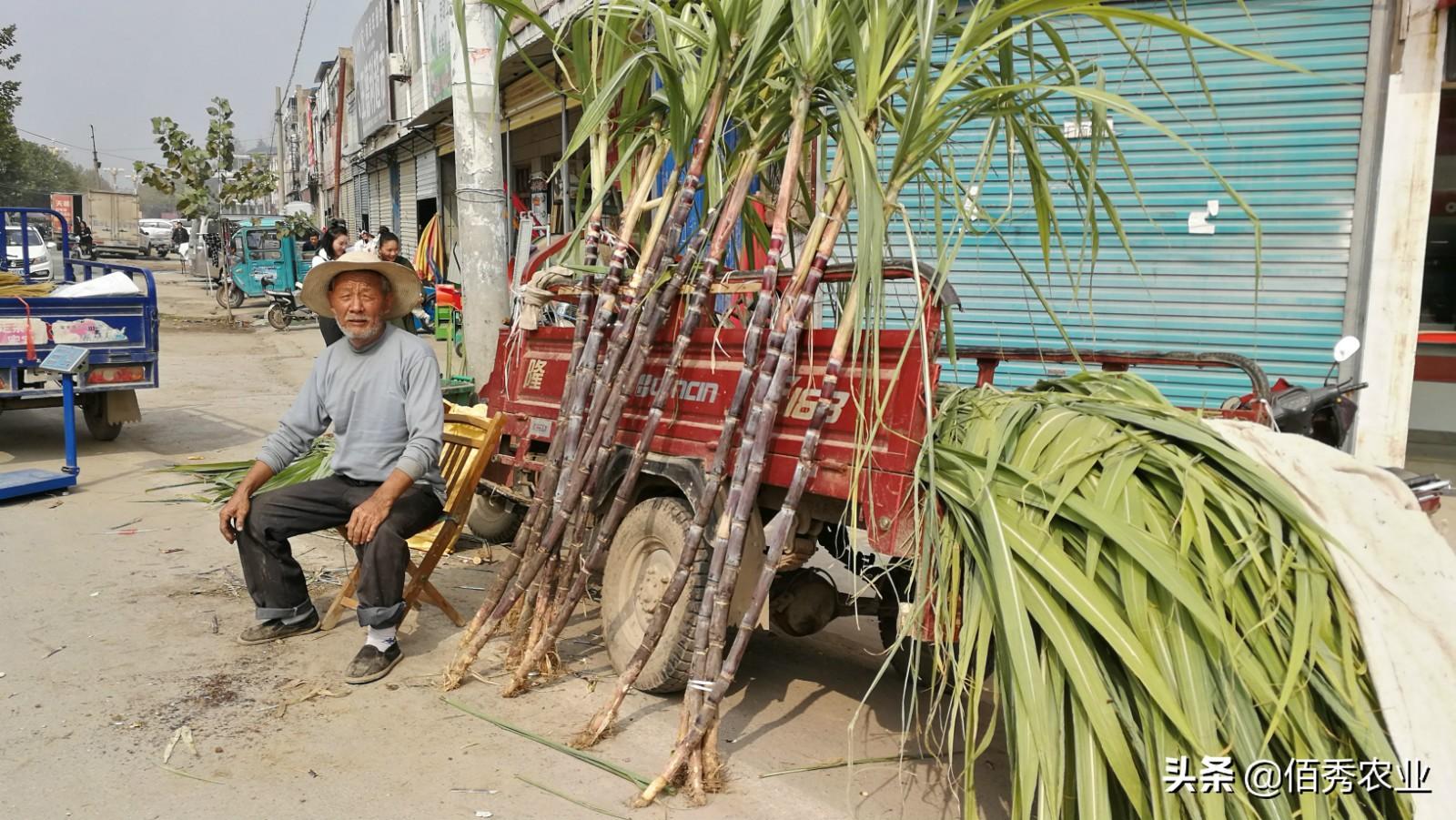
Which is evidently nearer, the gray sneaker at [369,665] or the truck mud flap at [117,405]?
the gray sneaker at [369,665]

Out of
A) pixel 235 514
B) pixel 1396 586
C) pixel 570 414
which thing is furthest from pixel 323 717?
pixel 1396 586

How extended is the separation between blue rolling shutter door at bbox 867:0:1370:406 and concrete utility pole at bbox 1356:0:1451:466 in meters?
0.26

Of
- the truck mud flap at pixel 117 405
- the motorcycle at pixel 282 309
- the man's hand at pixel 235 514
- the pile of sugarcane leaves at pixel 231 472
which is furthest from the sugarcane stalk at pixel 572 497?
the motorcycle at pixel 282 309

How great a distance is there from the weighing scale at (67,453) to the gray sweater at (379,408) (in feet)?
10.5

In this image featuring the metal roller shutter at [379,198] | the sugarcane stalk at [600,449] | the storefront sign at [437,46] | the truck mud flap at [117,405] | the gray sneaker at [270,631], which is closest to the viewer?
the sugarcane stalk at [600,449]

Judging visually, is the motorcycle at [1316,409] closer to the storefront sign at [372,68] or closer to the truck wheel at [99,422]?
the truck wheel at [99,422]

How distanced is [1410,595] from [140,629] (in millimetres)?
4357

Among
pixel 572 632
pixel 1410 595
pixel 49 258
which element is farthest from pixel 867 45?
pixel 49 258

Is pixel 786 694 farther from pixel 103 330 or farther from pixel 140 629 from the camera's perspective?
pixel 103 330

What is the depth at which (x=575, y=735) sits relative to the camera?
3.27 meters

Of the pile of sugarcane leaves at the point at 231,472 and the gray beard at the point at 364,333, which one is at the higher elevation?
the gray beard at the point at 364,333

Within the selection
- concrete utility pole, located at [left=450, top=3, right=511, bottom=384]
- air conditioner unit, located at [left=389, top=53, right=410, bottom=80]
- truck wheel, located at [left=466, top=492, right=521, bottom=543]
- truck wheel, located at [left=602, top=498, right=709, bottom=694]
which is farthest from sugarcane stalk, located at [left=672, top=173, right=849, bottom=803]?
air conditioner unit, located at [left=389, top=53, right=410, bottom=80]

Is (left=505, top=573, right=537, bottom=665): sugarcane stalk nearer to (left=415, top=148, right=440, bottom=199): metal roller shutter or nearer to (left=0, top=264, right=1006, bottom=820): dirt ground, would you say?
(left=0, top=264, right=1006, bottom=820): dirt ground

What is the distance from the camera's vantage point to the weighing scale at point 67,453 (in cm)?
619
